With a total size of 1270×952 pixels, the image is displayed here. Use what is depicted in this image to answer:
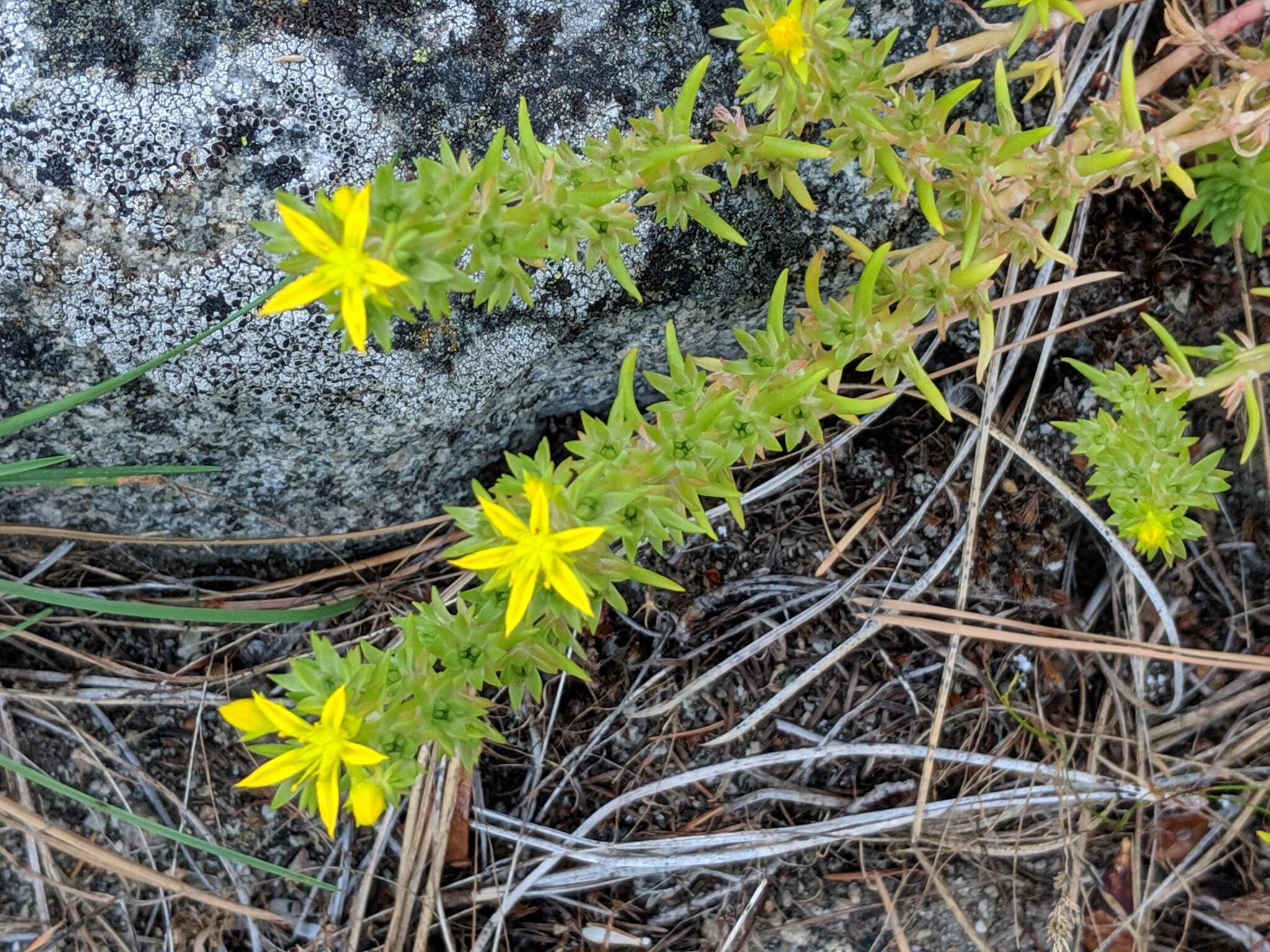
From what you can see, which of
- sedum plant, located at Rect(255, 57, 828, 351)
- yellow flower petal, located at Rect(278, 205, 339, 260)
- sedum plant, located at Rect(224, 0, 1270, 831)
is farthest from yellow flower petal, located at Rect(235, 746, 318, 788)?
yellow flower petal, located at Rect(278, 205, 339, 260)

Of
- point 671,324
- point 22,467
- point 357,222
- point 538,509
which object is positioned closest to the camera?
point 357,222

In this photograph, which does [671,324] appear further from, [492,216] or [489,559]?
[489,559]

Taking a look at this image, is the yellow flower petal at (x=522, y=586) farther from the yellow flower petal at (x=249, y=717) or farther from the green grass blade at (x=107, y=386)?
the green grass blade at (x=107, y=386)

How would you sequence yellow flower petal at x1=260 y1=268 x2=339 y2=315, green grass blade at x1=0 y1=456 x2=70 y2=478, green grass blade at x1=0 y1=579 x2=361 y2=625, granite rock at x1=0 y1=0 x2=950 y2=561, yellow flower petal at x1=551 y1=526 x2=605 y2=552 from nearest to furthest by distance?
yellow flower petal at x1=260 y1=268 x2=339 y2=315 < yellow flower petal at x1=551 y1=526 x2=605 y2=552 < granite rock at x1=0 y1=0 x2=950 y2=561 < green grass blade at x1=0 y1=456 x2=70 y2=478 < green grass blade at x1=0 y1=579 x2=361 y2=625

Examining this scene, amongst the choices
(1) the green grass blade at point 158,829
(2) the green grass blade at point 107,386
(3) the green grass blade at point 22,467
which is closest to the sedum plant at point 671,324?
(2) the green grass blade at point 107,386

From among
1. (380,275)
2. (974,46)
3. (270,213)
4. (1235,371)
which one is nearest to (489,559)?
(380,275)

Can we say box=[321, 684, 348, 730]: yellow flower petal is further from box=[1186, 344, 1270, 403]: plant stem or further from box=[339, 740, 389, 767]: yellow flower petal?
box=[1186, 344, 1270, 403]: plant stem

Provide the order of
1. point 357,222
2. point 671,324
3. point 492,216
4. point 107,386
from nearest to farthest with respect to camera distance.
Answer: point 357,222 < point 492,216 < point 671,324 < point 107,386
